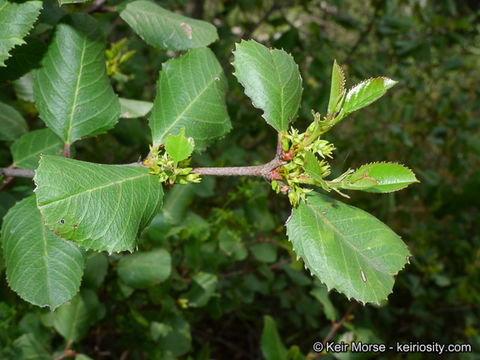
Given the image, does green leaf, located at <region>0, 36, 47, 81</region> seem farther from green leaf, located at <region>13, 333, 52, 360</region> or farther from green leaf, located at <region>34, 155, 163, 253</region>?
green leaf, located at <region>13, 333, 52, 360</region>

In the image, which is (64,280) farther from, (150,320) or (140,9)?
(150,320)

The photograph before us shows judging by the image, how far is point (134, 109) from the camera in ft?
4.53

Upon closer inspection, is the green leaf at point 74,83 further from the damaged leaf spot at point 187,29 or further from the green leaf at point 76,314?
the green leaf at point 76,314

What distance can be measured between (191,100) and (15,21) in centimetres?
45

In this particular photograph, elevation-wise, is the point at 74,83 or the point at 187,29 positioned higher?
the point at 187,29

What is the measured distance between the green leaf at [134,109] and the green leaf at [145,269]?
57 centimetres

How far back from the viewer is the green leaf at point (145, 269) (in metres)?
1.57

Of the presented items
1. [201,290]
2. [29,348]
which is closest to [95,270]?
[29,348]

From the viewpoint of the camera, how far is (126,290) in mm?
1696

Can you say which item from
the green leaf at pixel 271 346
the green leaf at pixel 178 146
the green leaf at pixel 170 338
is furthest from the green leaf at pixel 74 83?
the green leaf at pixel 271 346

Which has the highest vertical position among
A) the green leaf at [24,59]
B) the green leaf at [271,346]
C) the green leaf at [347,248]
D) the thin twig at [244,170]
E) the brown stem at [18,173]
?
the green leaf at [24,59]

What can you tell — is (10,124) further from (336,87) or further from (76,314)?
(336,87)

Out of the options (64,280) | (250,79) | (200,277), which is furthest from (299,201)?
(200,277)

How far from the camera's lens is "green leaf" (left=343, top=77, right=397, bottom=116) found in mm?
848
